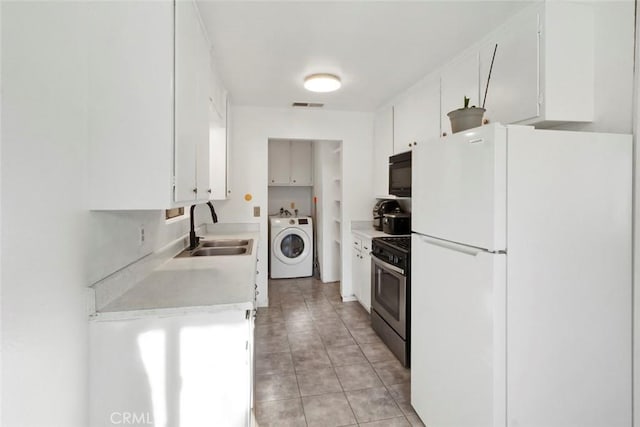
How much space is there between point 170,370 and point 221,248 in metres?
1.53

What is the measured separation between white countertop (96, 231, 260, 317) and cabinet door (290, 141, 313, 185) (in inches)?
126

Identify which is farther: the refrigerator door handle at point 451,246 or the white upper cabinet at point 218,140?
the white upper cabinet at point 218,140

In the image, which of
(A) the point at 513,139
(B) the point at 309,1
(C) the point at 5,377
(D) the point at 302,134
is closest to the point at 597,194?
(A) the point at 513,139

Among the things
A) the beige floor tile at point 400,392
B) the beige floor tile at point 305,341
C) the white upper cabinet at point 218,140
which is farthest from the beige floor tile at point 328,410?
the white upper cabinet at point 218,140

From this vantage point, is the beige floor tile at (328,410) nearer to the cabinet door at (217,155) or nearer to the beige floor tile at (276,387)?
the beige floor tile at (276,387)

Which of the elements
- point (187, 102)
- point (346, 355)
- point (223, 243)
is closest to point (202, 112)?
point (187, 102)

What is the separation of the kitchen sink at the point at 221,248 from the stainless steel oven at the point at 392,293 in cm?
114

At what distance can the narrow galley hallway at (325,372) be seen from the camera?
1.90 meters

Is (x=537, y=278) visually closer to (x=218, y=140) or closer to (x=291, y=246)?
(x=218, y=140)

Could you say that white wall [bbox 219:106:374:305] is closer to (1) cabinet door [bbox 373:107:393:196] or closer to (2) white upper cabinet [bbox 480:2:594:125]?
(1) cabinet door [bbox 373:107:393:196]

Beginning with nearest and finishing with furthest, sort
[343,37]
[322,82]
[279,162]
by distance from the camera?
[343,37] < [322,82] < [279,162]

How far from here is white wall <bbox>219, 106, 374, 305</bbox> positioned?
11.9ft

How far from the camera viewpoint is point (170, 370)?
4.16 ft

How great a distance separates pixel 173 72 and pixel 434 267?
1.51 m
